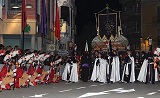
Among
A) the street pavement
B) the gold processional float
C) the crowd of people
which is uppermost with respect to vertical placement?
the gold processional float

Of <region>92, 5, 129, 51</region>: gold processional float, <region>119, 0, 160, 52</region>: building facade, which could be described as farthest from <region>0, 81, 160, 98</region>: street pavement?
<region>119, 0, 160, 52</region>: building facade

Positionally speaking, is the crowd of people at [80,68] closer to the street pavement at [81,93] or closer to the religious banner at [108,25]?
the street pavement at [81,93]

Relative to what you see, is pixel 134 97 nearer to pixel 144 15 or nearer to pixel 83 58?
pixel 83 58

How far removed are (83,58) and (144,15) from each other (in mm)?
42941

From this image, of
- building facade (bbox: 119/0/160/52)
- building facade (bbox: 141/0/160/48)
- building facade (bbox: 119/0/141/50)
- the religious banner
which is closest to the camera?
the religious banner

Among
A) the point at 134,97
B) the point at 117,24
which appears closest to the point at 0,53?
the point at 134,97

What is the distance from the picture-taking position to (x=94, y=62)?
23562mm

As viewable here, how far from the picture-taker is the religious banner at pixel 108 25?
1989 inches

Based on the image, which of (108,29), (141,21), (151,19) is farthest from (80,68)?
(141,21)

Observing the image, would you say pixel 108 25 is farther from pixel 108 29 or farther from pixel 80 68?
pixel 80 68

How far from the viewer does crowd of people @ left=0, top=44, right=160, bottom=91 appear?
59.4 feet

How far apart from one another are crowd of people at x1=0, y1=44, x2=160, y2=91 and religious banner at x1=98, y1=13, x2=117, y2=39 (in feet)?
82.3

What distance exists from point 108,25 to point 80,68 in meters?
26.4

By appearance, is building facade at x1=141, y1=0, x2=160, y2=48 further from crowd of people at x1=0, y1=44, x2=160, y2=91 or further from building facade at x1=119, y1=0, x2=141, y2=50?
crowd of people at x1=0, y1=44, x2=160, y2=91
